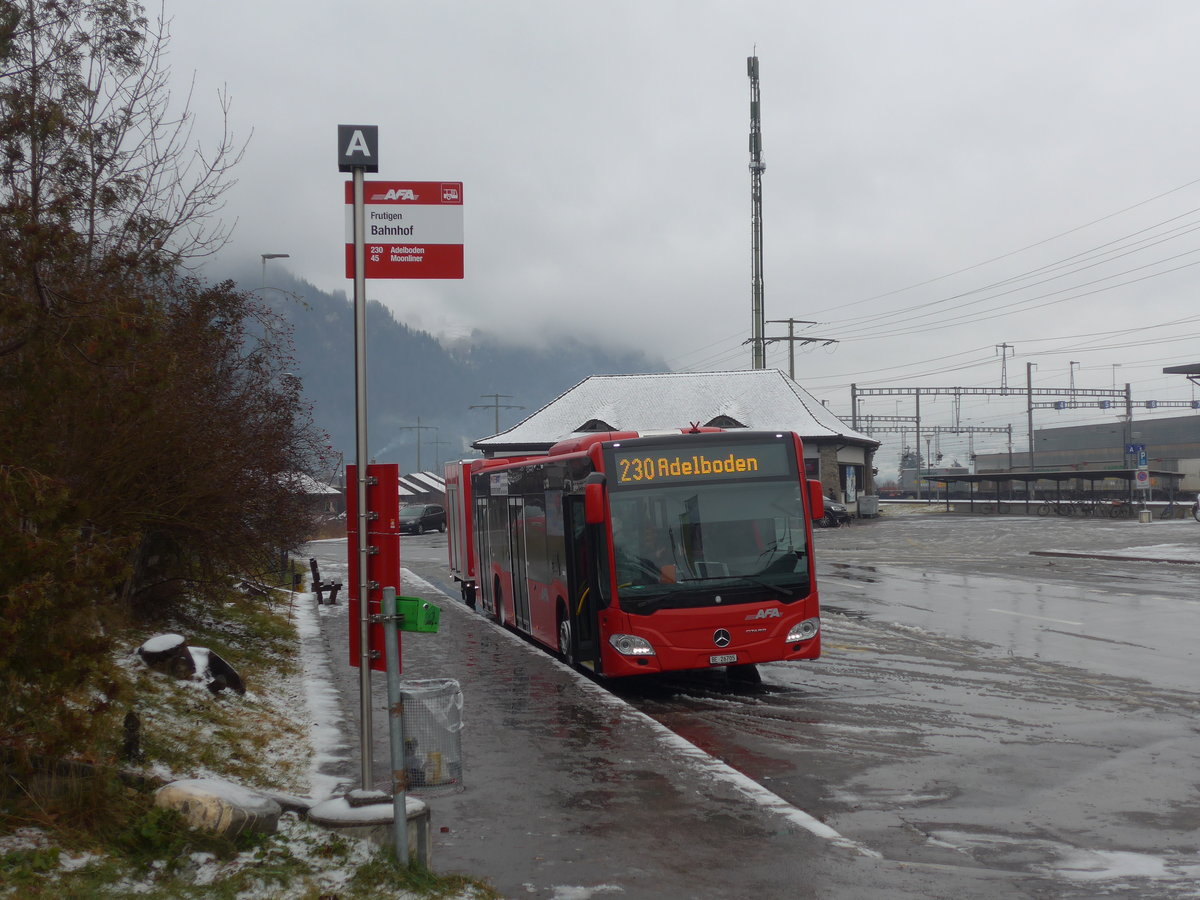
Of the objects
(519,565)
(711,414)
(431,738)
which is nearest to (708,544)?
(519,565)

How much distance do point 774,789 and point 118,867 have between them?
4.34 meters

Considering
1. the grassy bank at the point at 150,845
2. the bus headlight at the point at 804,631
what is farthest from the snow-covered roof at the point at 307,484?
the grassy bank at the point at 150,845

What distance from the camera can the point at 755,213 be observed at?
64.1 m

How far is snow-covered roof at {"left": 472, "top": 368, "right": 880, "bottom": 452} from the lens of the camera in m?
70.6

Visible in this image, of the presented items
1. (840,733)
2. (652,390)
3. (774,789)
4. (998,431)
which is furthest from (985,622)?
(998,431)

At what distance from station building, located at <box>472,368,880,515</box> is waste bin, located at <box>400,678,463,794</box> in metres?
61.9

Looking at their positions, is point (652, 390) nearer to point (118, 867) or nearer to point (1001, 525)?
point (1001, 525)

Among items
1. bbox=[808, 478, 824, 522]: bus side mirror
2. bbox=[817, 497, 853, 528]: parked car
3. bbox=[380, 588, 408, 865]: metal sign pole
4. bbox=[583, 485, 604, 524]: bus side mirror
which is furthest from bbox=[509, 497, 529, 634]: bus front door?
bbox=[817, 497, 853, 528]: parked car

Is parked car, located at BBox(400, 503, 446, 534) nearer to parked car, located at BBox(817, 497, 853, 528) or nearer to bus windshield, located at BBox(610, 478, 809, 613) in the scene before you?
parked car, located at BBox(817, 497, 853, 528)

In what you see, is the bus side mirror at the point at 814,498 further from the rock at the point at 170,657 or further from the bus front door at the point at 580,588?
the rock at the point at 170,657

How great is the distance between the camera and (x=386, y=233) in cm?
662

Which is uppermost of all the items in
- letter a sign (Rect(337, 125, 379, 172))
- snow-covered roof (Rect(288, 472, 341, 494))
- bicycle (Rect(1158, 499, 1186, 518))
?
letter a sign (Rect(337, 125, 379, 172))

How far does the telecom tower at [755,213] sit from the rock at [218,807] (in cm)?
5925

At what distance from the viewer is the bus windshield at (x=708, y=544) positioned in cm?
1219
